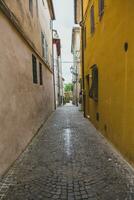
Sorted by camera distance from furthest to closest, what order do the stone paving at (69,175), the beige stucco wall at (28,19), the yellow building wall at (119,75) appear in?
1. the beige stucco wall at (28,19)
2. the yellow building wall at (119,75)
3. the stone paving at (69,175)

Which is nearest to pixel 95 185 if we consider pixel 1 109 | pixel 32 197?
pixel 32 197

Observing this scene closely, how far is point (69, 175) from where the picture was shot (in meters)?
3.23

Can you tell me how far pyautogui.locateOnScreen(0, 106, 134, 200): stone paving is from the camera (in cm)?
263

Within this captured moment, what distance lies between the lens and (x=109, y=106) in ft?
16.7

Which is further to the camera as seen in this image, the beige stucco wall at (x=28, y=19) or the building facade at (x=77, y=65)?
the building facade at (x=77, y=65)

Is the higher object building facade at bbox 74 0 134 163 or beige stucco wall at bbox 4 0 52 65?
beige stucco wall at bbox 4 0 52 65

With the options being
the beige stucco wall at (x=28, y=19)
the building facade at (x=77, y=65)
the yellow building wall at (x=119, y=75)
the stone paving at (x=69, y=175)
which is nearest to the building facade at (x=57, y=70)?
the building facade at (x=77, y=65)

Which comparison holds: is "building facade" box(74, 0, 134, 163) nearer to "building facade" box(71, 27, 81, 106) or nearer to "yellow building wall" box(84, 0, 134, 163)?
"yellow building wall" box(84, 0, 134, 163)

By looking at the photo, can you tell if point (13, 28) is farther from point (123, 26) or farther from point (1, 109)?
point (123, 26)

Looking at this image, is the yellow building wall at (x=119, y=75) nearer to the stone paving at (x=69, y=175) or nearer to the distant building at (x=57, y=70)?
the stone paving at (x=69, y=175)

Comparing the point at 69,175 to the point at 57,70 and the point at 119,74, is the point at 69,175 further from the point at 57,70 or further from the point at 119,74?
the point at 57,70

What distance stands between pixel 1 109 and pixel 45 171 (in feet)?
4.50

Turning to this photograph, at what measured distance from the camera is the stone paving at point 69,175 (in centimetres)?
263


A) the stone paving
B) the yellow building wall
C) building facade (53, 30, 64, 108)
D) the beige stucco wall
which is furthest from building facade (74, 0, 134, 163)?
building facade (53, 30, 64, 108)
